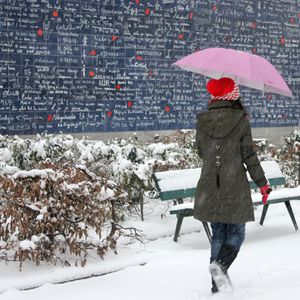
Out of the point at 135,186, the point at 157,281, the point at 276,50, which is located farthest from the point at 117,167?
the point at 276,50

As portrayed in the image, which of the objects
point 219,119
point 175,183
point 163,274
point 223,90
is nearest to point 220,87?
point 223,90

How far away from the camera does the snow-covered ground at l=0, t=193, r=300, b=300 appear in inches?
169

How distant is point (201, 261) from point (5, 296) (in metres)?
1.76

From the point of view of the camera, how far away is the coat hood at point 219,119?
400cm

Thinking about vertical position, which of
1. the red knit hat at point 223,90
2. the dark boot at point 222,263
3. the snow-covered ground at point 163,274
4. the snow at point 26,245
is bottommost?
the snow-covered ground at point 163,274

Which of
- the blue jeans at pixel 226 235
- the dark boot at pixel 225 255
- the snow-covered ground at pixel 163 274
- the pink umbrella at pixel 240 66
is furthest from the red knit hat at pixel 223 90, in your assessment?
the snow-covered ground at pixel 163 274

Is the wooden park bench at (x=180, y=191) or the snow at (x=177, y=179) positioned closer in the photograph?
the wooden park bench at (x=180, y=191)

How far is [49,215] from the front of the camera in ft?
16.2

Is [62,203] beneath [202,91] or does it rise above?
beneath

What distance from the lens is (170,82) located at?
10.4 meters

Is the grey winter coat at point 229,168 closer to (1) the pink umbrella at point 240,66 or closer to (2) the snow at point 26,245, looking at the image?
(1) the pink umbrella at point 240,66

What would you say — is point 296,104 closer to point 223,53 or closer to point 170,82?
point 170,82

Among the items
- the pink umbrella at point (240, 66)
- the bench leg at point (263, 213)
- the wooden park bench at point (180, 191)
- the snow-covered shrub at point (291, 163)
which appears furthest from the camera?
the snow-covered shrub at point (291, 163)

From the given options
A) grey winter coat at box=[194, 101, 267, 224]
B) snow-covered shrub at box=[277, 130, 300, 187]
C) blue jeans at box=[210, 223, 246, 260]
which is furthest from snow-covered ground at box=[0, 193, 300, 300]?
snow-covered shrub at box=[277, 130, 300, 187]
